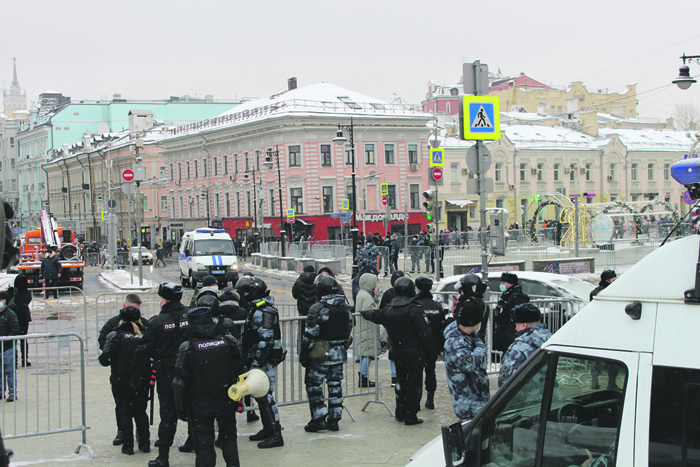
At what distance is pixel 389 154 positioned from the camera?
60.1 metres

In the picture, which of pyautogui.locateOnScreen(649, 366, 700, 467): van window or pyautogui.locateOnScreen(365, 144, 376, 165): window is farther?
pyautogui.locateOnScreen(365, 144, 376, 165): window

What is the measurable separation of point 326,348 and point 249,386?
1.70 meters

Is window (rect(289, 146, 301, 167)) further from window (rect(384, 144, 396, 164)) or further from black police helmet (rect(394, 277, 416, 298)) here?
black police helmet (rect(394, 277, 416, 298))

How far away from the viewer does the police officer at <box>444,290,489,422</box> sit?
6.20 metres

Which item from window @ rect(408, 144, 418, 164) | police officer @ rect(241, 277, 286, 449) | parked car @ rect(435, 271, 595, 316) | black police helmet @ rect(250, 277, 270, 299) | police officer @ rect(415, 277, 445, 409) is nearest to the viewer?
police officer @ rect(241, 277, 286, 449)

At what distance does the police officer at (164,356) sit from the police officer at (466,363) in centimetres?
252

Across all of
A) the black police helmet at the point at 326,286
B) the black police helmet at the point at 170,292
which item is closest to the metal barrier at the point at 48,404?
the black police helmet at the point at 170,292

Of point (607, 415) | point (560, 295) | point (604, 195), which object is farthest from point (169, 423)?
point (604, 195)

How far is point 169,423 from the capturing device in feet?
22.0

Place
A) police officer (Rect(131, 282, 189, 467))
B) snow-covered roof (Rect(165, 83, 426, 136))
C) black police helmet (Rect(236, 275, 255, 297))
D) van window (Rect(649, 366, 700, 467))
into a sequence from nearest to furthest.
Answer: van window (Rect(649, 366, 700, 467)) → police officer (Rect(131, 282, 189, 467)) → black police helmet (Rect(236, 275, 255, 297)) → snow-covered roof (Rect(165, 83, 426, 136))

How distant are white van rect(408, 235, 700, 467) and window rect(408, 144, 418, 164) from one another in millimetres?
57370

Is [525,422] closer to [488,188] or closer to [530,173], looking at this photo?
[488,188]

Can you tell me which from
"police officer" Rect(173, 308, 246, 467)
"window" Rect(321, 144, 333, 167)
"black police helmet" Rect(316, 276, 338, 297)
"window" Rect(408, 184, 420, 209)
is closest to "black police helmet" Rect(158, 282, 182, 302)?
"police officer" Rect(173, 308, 246, 467)

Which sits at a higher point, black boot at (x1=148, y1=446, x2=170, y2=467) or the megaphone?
the megaphone
